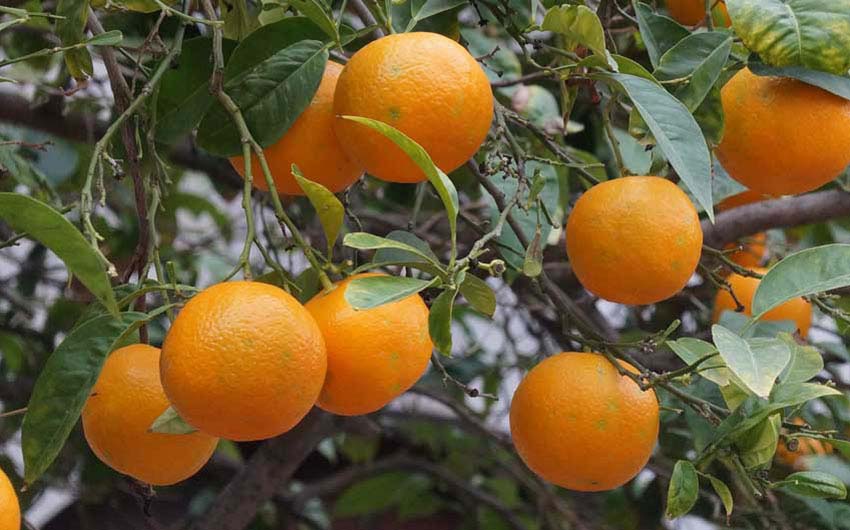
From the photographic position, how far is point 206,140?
2.86 ft

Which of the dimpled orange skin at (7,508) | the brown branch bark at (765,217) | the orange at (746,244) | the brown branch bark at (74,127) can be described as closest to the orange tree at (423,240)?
the dimpled orange skin at (7,508)

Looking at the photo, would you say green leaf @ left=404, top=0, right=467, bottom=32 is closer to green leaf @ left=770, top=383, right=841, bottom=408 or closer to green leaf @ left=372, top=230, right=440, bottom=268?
green leaf @ left=372, top=230, right=440, bottom=268

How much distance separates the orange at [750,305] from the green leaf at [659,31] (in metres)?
0.45

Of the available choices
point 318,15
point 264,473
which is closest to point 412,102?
point 318,15

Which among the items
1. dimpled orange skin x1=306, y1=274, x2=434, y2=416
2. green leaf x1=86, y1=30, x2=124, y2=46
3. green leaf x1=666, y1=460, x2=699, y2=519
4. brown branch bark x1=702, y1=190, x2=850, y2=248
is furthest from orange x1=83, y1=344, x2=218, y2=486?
brown branch bark x1=702, y1=190, x2=850, y2=248

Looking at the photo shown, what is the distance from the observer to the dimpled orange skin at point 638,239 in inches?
31.6

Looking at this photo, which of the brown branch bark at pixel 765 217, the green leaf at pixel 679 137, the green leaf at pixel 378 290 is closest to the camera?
the green leaf at pixel 378 290

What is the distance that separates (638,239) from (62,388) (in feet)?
1.33

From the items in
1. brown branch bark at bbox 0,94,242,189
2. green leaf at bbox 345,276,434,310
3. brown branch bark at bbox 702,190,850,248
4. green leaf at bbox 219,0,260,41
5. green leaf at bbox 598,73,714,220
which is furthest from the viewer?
brown branch bark at bbox 0,94,242,189

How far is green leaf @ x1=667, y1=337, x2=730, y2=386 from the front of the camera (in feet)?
2.62

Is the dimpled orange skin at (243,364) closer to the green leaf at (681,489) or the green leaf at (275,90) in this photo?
the green leaf at (275,90)

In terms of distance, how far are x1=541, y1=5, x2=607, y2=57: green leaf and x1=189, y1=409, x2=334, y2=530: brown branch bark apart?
2.56 ft

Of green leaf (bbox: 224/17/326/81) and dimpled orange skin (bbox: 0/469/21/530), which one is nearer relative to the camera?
dimpled orange skin (bbox: 0/469/21/530)

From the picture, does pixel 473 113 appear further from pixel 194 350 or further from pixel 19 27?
pixel 19 27
